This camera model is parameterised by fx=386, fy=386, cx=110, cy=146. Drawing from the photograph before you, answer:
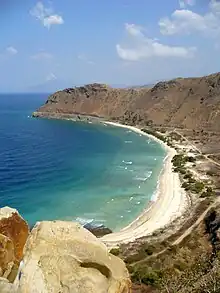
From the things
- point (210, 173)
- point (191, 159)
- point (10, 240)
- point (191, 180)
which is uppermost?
point (10, 240)

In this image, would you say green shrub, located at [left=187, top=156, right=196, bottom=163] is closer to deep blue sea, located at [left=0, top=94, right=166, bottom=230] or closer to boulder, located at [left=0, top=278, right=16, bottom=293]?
deep blue sea, located at [left=0, top=94, right=166, bottom=230]

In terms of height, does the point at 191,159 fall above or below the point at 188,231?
above

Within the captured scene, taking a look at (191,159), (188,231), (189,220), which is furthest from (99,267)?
(191,159)

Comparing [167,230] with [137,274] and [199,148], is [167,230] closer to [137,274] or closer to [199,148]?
[137,274]

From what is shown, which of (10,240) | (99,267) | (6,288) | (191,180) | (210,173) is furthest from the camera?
(210,173)

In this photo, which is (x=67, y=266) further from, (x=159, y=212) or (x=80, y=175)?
(x=80, y=175)

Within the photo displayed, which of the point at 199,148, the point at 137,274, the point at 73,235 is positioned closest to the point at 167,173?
the point at 199,148

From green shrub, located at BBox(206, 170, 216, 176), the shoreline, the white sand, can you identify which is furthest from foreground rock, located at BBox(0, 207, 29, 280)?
green shrub, located at BBox(206, 170, 216, 176)
